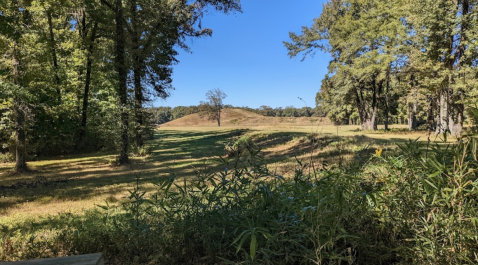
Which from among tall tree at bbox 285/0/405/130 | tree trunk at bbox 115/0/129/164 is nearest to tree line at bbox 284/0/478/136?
tall tree at bbox 285/0/405/130

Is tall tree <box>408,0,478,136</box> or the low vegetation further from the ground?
tall tree <box>408,0,478,136</box>

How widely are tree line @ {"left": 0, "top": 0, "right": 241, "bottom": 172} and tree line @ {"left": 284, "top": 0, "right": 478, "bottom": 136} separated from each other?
1027cm

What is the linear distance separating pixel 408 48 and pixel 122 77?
67.6 feet

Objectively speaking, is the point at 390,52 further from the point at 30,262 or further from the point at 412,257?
the point at 30,262

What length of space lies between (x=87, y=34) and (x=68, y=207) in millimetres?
19407

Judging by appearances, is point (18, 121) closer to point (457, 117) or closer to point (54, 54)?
point (54, 54)

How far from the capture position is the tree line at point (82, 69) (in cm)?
1036

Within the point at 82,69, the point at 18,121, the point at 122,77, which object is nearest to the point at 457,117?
the point at 122,77

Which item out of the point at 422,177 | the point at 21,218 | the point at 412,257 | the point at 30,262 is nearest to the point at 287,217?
the point at 412,257

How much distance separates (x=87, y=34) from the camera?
66.7ft

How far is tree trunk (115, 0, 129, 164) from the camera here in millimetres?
11953

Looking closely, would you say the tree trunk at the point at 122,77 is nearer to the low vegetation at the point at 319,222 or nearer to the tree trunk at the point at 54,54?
the tree trunk at the point at 54,54

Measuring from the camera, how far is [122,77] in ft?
40.9

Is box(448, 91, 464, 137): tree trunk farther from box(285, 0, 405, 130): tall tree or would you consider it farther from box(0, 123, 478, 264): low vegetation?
box(0, 123, 478, 264): low vegetation
